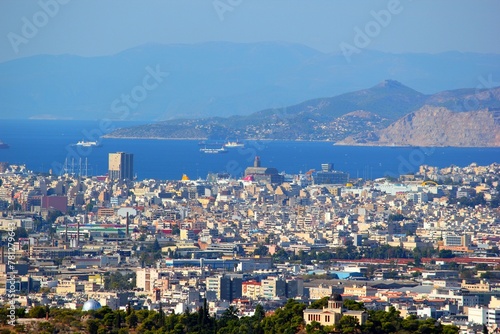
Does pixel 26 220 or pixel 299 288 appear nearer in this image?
pixel 299 288

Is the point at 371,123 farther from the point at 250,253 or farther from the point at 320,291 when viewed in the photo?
the point at 320,291

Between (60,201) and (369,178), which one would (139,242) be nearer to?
(60,201)

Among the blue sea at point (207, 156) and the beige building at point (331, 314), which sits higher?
the blue sea at point (207, 156)

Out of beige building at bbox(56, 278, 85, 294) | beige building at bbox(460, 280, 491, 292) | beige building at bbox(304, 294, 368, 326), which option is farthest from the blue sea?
beige building at bbox(304, 294, 368, 326)

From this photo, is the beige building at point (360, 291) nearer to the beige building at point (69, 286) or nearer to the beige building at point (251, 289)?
the beige building at point (251, 289)

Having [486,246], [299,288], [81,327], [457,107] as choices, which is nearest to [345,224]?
[486,246]

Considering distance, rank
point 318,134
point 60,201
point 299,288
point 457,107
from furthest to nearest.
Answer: point 318,134 → point 457,107 → point 60,201 → point 299,288

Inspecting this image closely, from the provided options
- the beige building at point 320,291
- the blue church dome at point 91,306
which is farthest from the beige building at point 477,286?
the blue church dome at point 91,306
